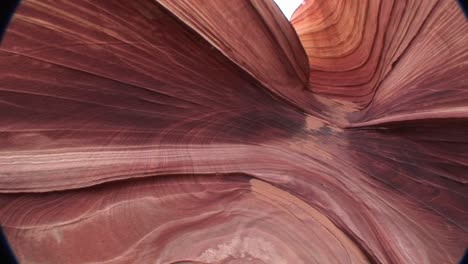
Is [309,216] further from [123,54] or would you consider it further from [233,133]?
[123,54]

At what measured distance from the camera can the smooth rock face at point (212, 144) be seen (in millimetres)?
531

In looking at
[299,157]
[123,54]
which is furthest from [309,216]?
[123,54]

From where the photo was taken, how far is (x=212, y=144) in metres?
0.65

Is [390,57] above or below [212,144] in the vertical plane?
above

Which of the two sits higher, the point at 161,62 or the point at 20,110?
the point at 161,62

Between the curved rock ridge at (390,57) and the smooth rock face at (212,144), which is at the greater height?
the curved rock ridge at (390,57)

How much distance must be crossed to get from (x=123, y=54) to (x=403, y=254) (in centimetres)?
45

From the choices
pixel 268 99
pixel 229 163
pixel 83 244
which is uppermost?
pixel 268 99

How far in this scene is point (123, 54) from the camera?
580mm

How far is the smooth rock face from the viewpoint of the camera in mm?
531

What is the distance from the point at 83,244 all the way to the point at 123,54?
255mm

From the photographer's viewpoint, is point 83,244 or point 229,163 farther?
point 229,163

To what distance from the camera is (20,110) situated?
55 centimetres

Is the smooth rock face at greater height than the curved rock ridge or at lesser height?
lesser
